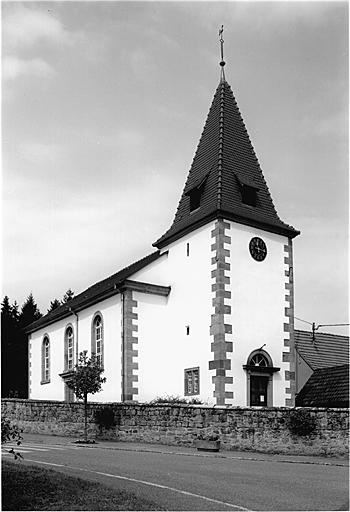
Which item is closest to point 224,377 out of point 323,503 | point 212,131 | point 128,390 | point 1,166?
point 128,390

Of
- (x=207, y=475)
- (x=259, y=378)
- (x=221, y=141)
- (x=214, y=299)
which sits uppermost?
(x=221, y=141)

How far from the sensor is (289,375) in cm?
2898

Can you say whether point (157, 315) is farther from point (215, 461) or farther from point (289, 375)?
point (215, 461)

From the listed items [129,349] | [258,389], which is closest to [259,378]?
[258,389]

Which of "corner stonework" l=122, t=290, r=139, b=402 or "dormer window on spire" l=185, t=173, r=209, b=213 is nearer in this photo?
"corner stonework" l=122, t=290, r=139, b=402

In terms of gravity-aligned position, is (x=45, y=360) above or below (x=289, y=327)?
below

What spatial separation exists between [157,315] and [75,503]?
20.6 metres

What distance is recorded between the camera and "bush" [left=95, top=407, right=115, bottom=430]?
24211 millimetres

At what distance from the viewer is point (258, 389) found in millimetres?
27891

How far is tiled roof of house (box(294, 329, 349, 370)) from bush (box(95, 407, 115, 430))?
12.3m

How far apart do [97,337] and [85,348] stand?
1530 mm

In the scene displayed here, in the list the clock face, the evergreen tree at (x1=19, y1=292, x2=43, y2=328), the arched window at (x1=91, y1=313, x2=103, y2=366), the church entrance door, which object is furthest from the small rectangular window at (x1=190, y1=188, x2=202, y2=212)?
the evergreen tree at (x1=19, y1=292, x2=43, y2=328)

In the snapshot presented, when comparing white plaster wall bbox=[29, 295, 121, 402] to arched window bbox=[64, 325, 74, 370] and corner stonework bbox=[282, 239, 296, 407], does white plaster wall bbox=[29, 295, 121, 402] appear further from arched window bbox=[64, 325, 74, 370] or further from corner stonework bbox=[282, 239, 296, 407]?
corner stonework bbox=[282, 239, 296, 407]

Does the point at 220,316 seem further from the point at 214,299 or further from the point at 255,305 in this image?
the point at 255,305
